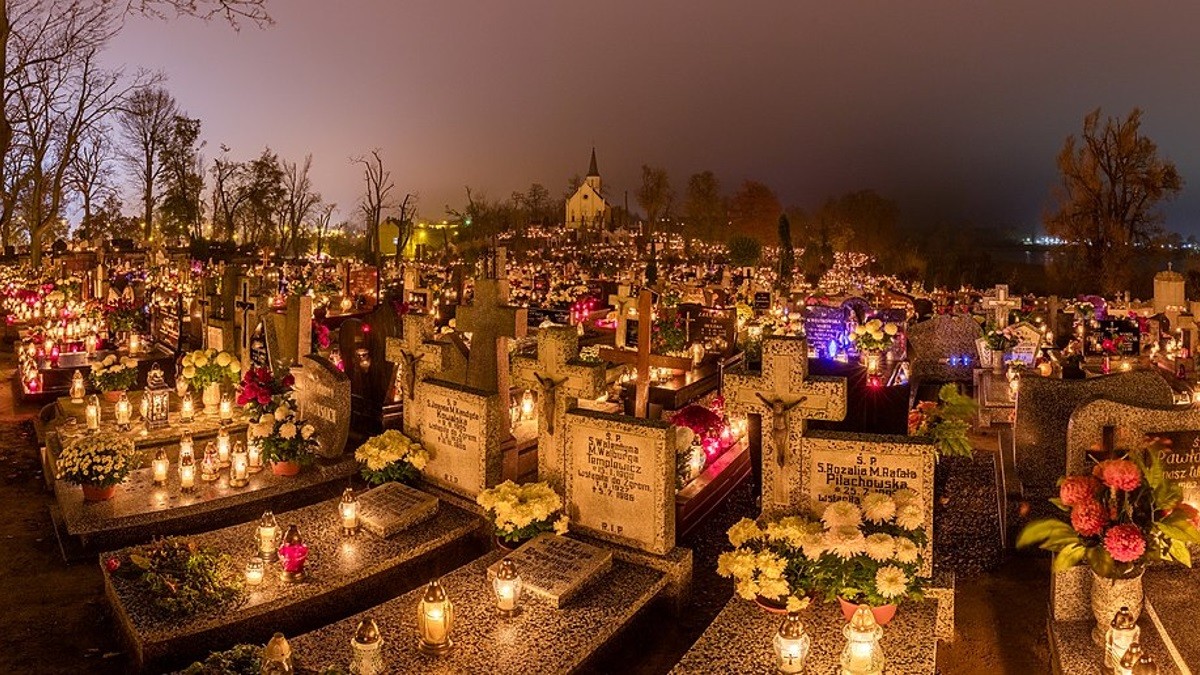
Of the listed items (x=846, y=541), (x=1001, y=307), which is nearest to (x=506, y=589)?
(x=846, y=541)

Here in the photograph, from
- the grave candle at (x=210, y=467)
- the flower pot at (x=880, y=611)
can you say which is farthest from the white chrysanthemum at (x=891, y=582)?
the grave candle at (x=210, y=467)

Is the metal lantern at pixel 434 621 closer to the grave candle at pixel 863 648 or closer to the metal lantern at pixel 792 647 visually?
the metal lantern at pixel 792 647

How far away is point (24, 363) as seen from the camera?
52.1 feet

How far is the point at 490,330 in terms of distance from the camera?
36.0ft

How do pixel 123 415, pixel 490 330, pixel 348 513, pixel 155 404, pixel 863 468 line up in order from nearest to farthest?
pixel 863 468 → pixel 348 513 → pixel 490 330 → pixel 123 415 → pixel 155 404

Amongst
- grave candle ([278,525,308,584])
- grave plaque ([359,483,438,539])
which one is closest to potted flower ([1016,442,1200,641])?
grave plaque ([359,483,438,539])

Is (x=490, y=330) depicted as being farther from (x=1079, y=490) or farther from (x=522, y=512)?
(x=1079, y=490)

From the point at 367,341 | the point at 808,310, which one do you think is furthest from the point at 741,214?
the point at 367,341

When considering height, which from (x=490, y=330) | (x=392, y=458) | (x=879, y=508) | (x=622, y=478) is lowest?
(x=392, y=458)

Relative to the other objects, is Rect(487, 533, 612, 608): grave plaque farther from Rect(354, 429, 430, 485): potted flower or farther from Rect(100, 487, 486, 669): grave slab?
Rect(354, 429, 430, 485): potted flower

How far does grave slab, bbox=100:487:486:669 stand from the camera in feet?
21.1

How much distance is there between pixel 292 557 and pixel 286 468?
3.04 m

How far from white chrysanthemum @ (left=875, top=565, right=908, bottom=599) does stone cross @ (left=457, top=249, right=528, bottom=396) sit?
18.2 feet

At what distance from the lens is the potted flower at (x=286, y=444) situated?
9.97m
